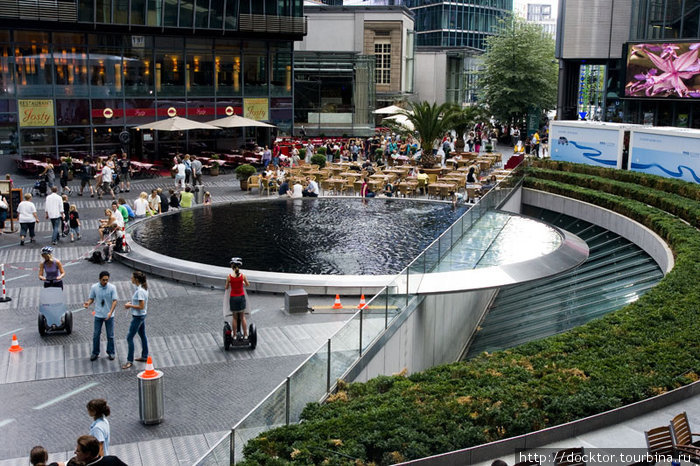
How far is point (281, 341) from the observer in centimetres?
1370

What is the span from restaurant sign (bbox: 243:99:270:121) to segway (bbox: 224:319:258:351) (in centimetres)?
3134

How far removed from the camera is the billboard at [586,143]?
95.3 feet

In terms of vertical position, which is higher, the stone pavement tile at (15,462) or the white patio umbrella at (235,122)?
the white patio umbrella at (235,122)

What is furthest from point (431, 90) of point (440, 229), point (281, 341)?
point (281, 341)

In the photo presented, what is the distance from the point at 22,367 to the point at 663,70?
39.4 meters

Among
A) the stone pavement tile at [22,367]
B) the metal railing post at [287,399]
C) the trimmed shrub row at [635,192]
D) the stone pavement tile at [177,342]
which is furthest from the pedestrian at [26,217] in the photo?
the trimmed shrub row at [635,192]

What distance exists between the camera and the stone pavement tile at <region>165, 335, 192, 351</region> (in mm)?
13281

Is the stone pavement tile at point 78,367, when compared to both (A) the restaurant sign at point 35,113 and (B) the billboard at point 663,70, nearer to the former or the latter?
(A) the restaurant sign at point 35,113

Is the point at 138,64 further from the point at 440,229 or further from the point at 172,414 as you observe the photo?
the point at 172,414

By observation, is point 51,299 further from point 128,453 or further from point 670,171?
point 670,171

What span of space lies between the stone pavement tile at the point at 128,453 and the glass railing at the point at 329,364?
1.89m

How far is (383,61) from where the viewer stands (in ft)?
225

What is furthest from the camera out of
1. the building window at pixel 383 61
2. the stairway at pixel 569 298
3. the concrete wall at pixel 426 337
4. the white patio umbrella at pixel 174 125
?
the building window at pixel 383 61

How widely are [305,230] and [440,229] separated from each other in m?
4.09
